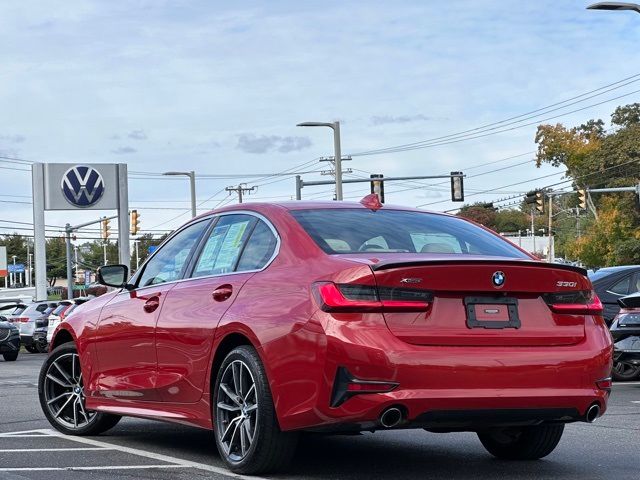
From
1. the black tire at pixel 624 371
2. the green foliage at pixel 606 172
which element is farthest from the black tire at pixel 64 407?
the green foliage at pixel 606 172

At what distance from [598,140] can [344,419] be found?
82467 millimetres

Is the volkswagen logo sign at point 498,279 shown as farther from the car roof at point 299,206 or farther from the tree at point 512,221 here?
the tree at point 512,221

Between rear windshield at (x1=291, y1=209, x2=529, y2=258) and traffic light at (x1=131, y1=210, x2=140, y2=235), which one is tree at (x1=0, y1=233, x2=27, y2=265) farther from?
rear windshield at (x1=291, y1=209, x2=529, y2=258)

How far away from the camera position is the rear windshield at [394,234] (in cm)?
704

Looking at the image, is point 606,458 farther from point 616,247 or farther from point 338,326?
point 616,247

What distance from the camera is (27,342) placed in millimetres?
35438

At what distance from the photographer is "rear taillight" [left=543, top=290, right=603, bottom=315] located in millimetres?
6627

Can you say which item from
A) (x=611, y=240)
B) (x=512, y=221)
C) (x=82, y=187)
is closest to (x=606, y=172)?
(x=611, y=240)

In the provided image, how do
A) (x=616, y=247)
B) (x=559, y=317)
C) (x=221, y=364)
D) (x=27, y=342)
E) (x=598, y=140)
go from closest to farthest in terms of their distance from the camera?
(x=559, y=317) < (x=221, y=364) < (x=27, y=342) < (x=616, y=247) < (x=598, y=140)

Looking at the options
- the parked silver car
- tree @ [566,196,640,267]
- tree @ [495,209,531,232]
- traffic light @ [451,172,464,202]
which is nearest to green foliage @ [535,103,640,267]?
tree @ [566,196,640,267]

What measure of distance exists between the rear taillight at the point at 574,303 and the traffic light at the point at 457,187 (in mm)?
39591

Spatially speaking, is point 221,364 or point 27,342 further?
point 27,342

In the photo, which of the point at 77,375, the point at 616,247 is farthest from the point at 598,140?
the point at 77,375

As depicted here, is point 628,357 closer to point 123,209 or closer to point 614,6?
point 614,6
